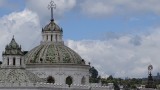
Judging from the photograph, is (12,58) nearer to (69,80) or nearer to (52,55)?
(52,55)

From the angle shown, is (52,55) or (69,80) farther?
(69,80)

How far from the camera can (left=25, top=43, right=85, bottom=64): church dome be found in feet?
490

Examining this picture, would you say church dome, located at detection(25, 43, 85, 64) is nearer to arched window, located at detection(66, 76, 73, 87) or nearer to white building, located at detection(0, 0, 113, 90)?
white building, located at detection(0, 0, 113, 90)

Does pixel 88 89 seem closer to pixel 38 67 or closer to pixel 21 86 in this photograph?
pixel 38 67

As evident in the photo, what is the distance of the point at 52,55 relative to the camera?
15012 centimetres

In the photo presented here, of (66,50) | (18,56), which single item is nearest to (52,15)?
(66,50)

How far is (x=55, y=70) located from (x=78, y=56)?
19.5 feet

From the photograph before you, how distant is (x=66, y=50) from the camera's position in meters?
152

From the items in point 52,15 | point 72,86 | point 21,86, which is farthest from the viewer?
point 52,15

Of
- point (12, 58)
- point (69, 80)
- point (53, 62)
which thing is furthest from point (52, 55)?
point (12, 58)

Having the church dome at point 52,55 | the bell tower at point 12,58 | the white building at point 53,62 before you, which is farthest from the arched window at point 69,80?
the bell tower at point 12,58

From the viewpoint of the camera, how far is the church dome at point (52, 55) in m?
150

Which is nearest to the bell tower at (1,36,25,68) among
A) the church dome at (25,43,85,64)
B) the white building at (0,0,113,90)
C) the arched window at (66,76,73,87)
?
the white building at (0,0,113,90)

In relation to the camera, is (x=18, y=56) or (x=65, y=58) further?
(x=65, y=58)
